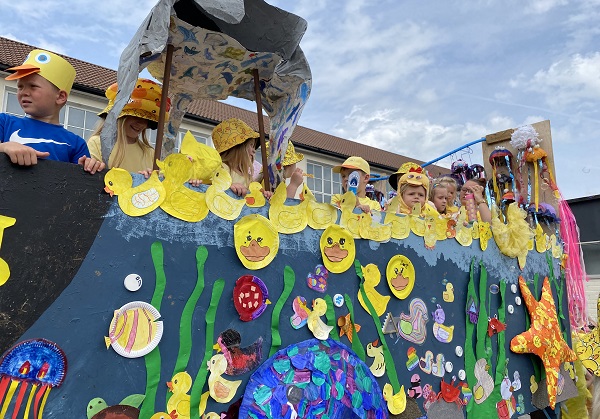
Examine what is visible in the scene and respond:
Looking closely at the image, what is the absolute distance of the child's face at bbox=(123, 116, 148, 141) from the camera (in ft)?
8.45

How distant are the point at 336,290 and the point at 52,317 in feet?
4.46

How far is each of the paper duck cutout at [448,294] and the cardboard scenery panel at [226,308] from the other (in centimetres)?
1

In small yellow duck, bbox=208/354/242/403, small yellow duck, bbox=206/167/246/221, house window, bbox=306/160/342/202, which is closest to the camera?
small yellow duck, bbox=208/354/242/403

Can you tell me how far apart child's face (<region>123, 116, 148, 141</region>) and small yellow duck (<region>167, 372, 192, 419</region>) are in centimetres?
134

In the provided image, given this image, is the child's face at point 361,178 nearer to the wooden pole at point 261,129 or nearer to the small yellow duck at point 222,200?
the wooden pole at point 261,129

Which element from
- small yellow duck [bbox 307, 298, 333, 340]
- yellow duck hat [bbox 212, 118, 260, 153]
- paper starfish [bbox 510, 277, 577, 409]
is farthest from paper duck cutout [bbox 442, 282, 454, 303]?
yellow duck hat [bbox 212, 118, 260, 153]

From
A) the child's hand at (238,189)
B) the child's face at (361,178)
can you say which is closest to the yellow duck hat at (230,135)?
the child's hand at (238,189)

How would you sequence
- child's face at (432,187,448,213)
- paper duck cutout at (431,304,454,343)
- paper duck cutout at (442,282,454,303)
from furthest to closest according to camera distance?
child's face at (432,187,448,213), paper duck cutout at (442,282,454,303), paper duck cutout at (431,304,454,343)

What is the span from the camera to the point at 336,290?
8.27ft

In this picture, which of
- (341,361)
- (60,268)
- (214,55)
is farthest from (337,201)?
(60,268)

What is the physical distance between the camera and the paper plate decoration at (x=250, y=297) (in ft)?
7.01

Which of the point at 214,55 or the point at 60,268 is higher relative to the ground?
the point at 214,55

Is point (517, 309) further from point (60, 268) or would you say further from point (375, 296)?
point (60, 268)

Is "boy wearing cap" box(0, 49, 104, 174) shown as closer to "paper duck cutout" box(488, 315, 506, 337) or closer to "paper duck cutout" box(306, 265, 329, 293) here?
"paper duck cutout" box(306, 265, 329, 293)
